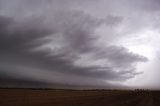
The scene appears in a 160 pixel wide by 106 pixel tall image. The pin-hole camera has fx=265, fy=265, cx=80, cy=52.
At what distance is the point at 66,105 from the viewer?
82.3 ft

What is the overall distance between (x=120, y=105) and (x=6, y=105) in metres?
12.4

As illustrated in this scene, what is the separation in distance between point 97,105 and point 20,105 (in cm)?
781

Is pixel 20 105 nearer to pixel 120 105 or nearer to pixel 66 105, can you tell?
pixel 66 105

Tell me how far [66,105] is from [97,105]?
3417mm

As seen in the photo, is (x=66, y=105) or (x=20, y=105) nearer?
(x=20, y=105)

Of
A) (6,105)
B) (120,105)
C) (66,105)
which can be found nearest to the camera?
(6,105)

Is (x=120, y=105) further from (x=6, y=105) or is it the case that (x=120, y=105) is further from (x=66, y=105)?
(x=6, y=105)

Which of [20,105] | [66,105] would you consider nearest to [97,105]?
[66,105]

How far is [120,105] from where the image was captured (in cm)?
2880

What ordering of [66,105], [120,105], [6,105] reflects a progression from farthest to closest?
[120,105], [66,105], [6,105]

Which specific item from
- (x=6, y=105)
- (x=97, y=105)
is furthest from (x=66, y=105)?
(x=6, y=105)

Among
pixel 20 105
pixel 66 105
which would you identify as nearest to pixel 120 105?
pixel 66 105

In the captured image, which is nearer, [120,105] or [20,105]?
[20,105]

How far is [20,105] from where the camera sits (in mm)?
23156
